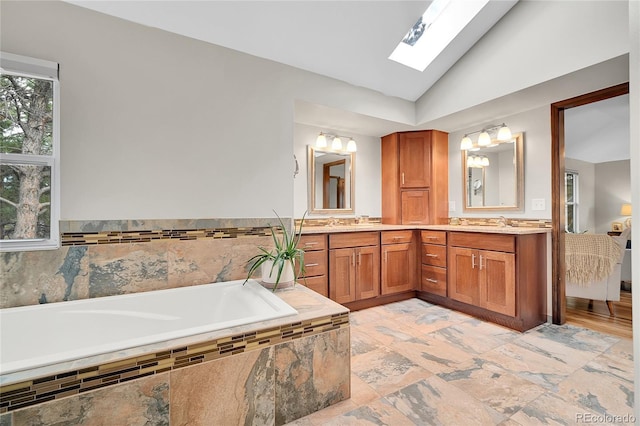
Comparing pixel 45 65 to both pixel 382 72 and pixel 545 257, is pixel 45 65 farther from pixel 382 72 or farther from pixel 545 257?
pixel 545 257

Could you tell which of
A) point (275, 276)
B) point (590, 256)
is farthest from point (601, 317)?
point (275, 276)

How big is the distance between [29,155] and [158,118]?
29.9 inches

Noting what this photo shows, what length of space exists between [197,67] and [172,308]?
69.5 inches

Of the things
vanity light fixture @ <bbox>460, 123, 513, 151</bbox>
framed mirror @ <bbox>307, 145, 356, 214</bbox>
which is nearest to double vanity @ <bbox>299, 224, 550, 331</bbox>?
framed mirror @ <bbox>307, 145, 356, 214</bbox>

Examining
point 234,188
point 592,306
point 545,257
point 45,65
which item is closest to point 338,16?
point 234,188

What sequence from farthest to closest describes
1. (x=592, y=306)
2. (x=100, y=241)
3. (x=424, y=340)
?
(x=592, y=306)
(x=424, y=340)
(x=100, y=241)

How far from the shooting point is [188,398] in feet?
4.13

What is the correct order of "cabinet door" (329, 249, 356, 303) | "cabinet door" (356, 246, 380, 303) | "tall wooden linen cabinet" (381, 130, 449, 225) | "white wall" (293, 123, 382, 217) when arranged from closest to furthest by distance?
"cabinet door" (329, 249, 356, 303) < "cabinet door" (356, 246, 380, 303) < "white wall" (293, 123, 382, 217) < "tall wooden linen cabinet" (381, 130, 449, 225)

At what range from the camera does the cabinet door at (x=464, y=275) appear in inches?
111

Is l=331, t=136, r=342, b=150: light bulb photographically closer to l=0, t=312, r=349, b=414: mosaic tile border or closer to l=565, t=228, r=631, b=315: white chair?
l=0, t=312, r=349, b=414: mosaic tile border

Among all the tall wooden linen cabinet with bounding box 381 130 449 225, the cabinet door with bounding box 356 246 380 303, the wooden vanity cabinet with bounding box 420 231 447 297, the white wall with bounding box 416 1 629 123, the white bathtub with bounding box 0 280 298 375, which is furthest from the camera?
the tall wooden linen cabinet with bounding box 381 130 449 225

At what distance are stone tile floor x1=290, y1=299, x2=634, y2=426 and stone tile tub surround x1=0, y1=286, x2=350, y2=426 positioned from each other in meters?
0.20

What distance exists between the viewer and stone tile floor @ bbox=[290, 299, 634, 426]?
4.94 ft

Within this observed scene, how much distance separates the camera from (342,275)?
115 inches
